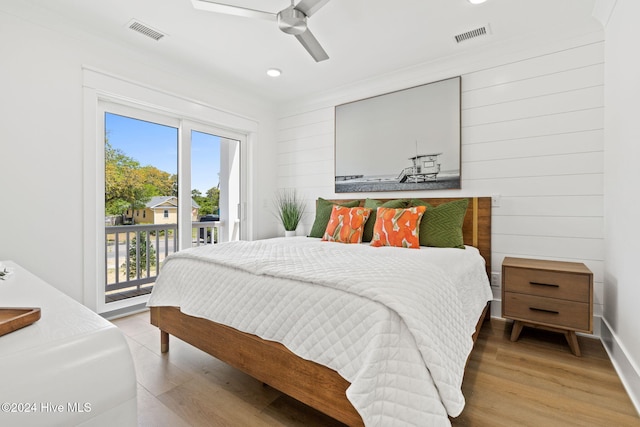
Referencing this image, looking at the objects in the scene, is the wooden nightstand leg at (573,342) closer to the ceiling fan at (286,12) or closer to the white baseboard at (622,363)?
the white baseboard at (622,363)

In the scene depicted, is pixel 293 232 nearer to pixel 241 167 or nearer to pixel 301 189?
pixel 301 189

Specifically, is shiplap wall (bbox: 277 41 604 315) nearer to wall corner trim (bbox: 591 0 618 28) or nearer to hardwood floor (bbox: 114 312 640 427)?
wall corner trim (bbox: 591 0 618 28)

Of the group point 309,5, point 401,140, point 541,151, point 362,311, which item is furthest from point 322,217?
point 362,311

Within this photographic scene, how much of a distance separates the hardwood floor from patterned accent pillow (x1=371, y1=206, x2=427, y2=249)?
3.18ft

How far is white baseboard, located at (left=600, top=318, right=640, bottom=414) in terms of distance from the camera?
63.7 inches

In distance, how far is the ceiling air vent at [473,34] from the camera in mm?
2602

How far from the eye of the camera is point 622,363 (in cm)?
187

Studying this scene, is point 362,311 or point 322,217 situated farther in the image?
point 322,217

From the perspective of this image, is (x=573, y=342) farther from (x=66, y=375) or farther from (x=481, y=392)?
(x=66, y=375)

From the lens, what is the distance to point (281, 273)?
155 centimetres

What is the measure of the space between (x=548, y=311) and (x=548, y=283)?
21 centimetres

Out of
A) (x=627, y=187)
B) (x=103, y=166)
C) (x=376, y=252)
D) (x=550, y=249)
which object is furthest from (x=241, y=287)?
(x=550, y=249)

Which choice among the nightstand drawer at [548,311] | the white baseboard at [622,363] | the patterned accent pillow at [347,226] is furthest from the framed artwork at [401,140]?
the white baseboard at [622,363]

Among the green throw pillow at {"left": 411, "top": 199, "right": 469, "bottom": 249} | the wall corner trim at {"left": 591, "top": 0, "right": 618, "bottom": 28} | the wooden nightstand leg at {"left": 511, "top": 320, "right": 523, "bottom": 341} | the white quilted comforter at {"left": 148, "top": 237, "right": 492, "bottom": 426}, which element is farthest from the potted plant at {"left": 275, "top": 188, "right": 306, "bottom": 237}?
the wall corner trim at {"left": 591, "top": 0, "right": 618, "bottom": 28}
